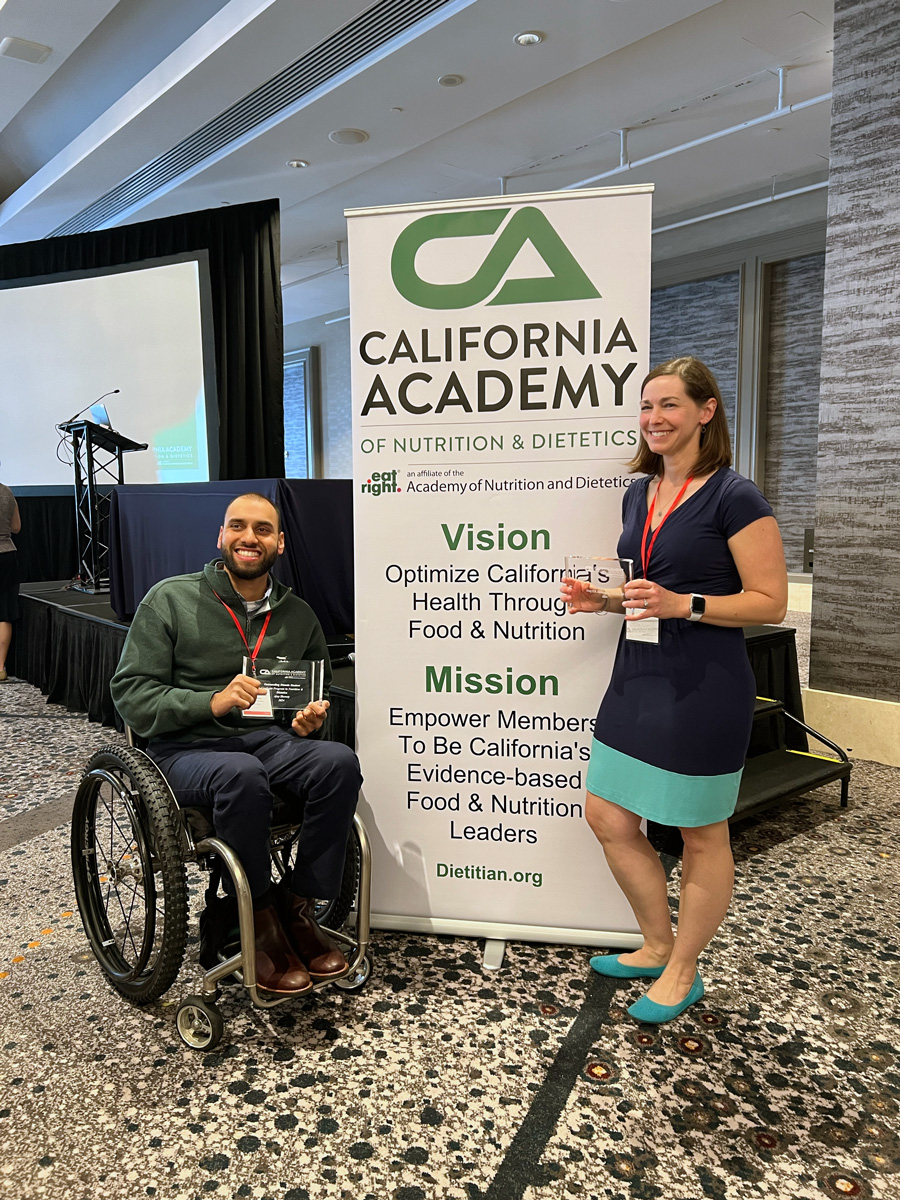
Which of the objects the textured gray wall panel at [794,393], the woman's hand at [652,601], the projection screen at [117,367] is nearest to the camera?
the woman's hand at [652,601]

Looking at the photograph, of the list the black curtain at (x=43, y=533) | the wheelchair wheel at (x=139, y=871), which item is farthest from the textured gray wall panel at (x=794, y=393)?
the black curtain at (x=43, y=533)

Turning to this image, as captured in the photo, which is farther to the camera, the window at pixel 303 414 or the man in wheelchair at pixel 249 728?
the window at pixel 303 414

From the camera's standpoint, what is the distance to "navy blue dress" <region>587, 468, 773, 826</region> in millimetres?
1575

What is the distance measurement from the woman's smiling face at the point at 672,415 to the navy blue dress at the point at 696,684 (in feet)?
0.34

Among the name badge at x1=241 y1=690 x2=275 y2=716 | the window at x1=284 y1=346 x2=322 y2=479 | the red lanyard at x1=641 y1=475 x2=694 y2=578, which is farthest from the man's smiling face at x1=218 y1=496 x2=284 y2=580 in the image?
the window at x1=284 y1=346 x2=322 y2=479

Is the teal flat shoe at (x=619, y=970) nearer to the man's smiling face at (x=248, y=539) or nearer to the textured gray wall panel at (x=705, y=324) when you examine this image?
the man's smiling face at (x=248, y=539)

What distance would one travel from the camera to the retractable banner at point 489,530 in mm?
1853

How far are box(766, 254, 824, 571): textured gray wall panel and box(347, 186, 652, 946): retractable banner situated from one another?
5899mm

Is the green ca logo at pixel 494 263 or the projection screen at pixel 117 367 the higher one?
the projection screen at pixel 117 367

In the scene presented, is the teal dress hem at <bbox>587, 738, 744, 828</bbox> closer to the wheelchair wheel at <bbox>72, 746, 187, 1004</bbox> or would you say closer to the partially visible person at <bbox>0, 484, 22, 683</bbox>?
the wheelchair wheel at <bbox>72, 746, 187, 1004</bbox>

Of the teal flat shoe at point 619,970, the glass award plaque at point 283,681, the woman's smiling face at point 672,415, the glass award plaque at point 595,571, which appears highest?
the woman's smiling face at point 672,415

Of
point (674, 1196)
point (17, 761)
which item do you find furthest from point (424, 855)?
point (17, 761)

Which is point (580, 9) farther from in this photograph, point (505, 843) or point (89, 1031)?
point (89, 1031)

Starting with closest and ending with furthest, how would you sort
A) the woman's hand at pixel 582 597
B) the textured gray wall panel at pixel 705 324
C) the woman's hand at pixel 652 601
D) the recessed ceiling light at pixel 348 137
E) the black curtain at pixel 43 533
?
1. the woman's hand at pixel 652 601
2. the woman's hand at pixel 582 597
3. the recessed ceiling light at pixel 348 137
4. the textured gray wall panel at pixel 705 324
5. the black curtain at pixel 43 533
